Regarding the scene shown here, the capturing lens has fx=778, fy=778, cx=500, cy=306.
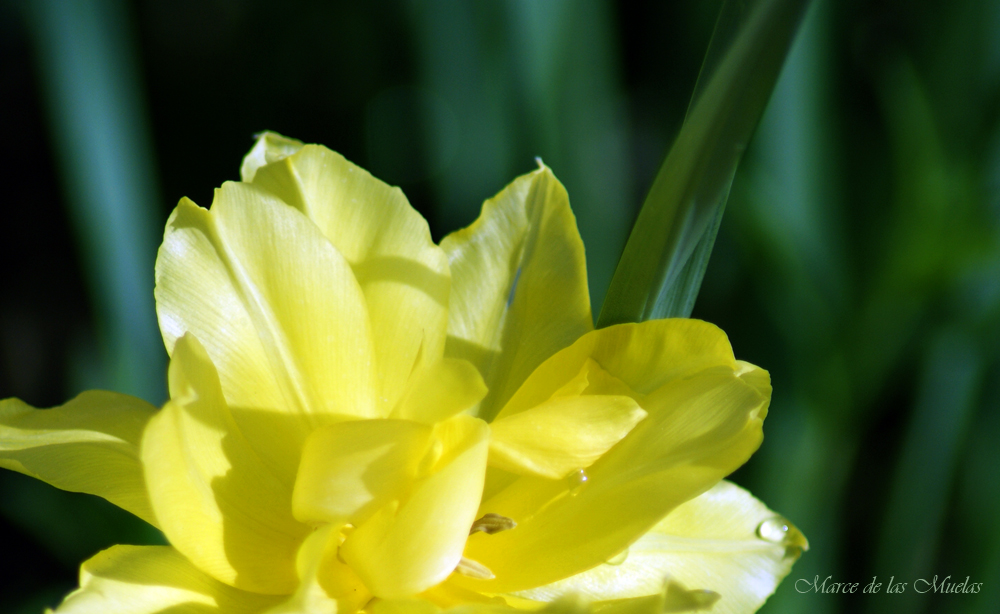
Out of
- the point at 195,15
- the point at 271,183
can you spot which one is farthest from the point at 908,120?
the point at 195,15

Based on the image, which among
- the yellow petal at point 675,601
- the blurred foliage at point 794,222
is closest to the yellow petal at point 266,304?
the yellow petal at point 675,601

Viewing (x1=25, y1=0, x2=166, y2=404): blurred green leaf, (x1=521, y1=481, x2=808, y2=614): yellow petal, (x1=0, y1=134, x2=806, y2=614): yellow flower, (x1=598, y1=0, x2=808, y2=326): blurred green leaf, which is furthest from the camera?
(x1=25, y1=0, x2=166, y2=404): blurred green leaf

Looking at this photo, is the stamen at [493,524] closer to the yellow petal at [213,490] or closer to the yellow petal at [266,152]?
the yellow petal at [213,490]

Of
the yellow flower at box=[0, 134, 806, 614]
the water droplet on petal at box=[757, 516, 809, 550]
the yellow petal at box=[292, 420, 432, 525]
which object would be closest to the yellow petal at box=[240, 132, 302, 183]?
the yellow flower at box=[0, 134, 806, 614]

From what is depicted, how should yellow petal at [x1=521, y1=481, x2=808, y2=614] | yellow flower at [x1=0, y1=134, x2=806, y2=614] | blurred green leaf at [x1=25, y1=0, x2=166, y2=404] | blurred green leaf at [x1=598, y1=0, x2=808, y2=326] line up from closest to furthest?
blurred green leaf at [x1=598, y1=0, x2=808, y2=326] → yellow flower at [x1=0, y1=134, x2=806, y2=614] → yellow petal at [x1=521, y1=481, x2=808, y2=614] → blurred green leaf at [x1=25, y1=0, x2=166, y2=404]

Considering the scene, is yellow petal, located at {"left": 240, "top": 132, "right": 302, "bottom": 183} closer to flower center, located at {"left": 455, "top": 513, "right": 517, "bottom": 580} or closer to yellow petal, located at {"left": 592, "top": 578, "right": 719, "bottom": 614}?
flower center, located at {"left": 455, "top": 513, "right": 517, "bottom": 580}

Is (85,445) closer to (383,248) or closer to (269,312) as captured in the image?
(269,312)
